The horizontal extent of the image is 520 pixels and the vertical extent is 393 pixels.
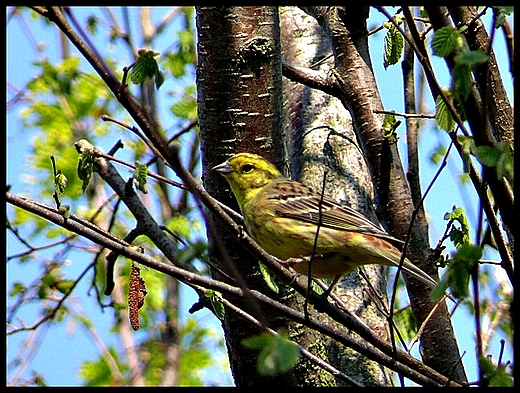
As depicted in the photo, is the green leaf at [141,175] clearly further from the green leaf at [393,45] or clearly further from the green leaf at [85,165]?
the green leaf at [393,45]

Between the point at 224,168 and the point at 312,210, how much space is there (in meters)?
0.90

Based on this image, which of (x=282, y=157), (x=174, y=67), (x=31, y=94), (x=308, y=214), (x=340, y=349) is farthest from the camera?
(x=31, y=94)

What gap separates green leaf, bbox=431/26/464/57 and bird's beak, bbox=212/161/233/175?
5.09 ft

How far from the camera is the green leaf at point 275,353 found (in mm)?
2037

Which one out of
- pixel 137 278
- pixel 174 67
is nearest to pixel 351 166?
pixel 137 278

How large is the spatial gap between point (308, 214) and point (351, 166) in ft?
1.80

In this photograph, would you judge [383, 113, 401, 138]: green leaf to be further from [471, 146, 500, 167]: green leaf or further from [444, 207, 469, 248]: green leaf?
[471, 146, 500, 167]: green leaf

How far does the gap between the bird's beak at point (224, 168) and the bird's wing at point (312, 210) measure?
0.56m

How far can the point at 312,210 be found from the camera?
4.43 m

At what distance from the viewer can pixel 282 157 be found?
3701 mm

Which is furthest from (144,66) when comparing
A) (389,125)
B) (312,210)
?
(312,210)

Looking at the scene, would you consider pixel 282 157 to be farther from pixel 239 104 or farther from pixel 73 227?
pixel 73 227

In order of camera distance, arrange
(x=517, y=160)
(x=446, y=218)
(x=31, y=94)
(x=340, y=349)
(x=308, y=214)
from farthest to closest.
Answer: (x=31, y=94)
(x=308, y=214)
(x=340, y=349)
(x=446, y=218)
(x=517, y=160)

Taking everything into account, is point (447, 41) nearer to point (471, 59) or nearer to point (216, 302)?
point (471, 59)
